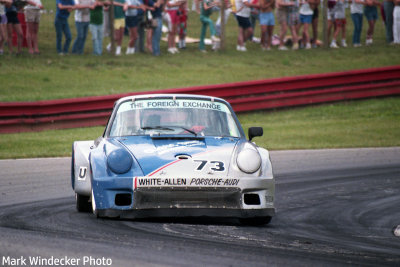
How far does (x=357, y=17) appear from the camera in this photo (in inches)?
890

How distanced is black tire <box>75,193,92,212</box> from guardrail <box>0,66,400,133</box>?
822 centimetres

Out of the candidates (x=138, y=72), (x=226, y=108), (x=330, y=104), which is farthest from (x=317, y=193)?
(x=138, y=72)

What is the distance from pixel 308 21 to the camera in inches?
855

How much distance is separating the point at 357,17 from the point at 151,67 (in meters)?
6.02

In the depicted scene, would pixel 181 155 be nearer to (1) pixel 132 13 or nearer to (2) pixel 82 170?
(2) pixel 82 170

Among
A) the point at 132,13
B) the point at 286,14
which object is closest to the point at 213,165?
the point at 132,13

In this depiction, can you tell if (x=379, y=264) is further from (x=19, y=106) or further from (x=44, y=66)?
(x=44, y=66)

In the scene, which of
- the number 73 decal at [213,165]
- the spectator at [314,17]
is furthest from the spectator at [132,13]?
the number 73 decal at [213,165]

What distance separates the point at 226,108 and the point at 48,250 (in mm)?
3638

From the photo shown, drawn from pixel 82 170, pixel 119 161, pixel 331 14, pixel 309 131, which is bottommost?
pixel 309 131

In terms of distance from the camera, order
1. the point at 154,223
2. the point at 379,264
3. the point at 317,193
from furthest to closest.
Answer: the point at 317,193
the point at 154,223
the point at 379,264

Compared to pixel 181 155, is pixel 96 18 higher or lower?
lower

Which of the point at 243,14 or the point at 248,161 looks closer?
the point at 248,161

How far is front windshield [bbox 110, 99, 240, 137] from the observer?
8242mm
